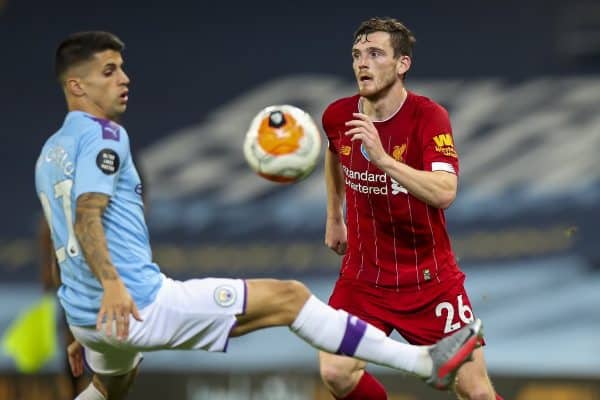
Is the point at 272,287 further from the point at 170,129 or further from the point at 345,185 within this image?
the point at 170,129

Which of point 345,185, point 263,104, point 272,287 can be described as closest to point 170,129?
point 263,104

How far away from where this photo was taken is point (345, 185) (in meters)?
6.25

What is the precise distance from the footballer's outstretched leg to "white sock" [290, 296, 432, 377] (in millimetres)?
45

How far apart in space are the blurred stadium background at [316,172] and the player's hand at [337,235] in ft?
9.59

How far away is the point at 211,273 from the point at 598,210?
121 inches

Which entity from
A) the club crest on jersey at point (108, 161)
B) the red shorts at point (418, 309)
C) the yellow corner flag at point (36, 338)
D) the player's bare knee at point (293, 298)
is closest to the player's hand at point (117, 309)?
the club crest on jersey at point (108, 161)

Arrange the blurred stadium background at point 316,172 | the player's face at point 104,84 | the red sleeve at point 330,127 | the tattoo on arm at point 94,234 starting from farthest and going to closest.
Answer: the blurred stadium background at point 316,172, the red sleeve at point 330,127, the player's face at point 104,84, the tattoo on arm at point 94,234

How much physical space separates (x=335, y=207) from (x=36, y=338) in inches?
142

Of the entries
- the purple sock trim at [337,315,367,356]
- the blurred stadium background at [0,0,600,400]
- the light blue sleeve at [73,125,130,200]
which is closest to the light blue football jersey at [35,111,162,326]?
the light blue sleeve at [73,125,130,200]

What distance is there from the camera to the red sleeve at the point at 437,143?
5.77 metres

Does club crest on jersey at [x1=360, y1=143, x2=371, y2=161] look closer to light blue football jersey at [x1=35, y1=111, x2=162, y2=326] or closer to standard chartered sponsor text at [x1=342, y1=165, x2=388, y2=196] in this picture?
standard chartered sponsor text at [x1=342, y1=165, x2=388, y2=196]

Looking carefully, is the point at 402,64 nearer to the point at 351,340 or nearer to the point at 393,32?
the point at 393,32

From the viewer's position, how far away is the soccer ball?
5.55 m

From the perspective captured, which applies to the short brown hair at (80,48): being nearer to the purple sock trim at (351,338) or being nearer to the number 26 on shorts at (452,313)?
the purple sock trim at (351,338)
